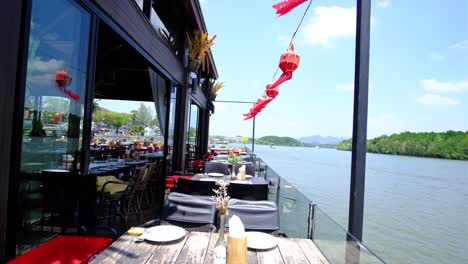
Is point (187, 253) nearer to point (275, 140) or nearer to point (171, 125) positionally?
point (171, 125)

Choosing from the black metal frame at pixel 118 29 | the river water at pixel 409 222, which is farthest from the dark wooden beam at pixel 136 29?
the river water at pixel 409 222

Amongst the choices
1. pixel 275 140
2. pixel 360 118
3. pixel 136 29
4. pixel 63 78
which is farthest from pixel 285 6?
pixel 275 140

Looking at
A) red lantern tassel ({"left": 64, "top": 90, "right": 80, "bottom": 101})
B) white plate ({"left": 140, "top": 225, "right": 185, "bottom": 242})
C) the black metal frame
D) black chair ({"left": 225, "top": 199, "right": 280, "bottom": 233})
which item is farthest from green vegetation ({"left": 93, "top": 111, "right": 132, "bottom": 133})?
white plate ({"left": 140, "top": 225, "right": 185, "bottom": 242})

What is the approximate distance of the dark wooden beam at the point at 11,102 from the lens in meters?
1.70

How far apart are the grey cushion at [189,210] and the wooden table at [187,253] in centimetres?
89

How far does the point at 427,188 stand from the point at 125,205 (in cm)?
1552

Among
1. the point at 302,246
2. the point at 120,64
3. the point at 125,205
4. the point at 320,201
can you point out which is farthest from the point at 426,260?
the point at 120,64

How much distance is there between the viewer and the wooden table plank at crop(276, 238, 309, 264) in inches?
60.5

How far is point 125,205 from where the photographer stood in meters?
4.25

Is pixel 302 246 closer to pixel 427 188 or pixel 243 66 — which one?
pixel 243 66

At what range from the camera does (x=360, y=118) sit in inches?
64.0

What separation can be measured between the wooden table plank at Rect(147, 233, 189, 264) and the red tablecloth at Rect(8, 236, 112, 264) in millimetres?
415

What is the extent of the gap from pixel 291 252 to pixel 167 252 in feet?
2.25

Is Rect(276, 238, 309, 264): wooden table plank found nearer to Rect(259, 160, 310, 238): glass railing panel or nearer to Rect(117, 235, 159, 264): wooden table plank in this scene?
Rect(259, 160, 310, 238): glass railing panel
